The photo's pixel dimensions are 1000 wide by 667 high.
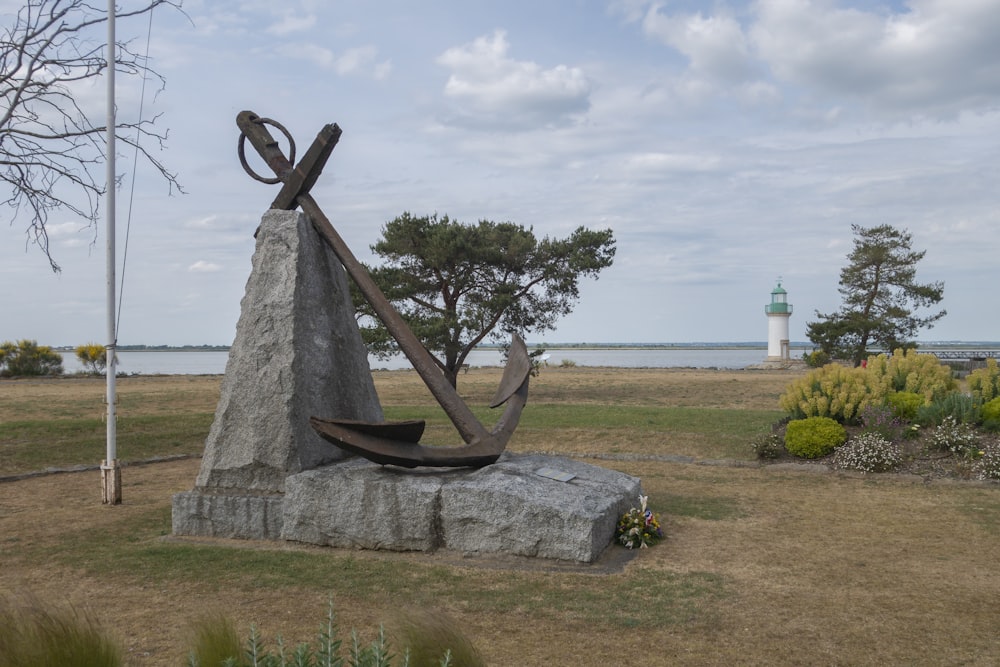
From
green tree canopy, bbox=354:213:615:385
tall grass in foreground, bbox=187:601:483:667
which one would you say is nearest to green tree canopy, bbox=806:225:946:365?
green tree canopy, bbox=354:213:615:385

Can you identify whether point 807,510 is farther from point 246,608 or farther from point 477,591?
point 246,608

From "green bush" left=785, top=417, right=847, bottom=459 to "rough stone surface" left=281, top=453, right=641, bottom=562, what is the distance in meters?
4.86

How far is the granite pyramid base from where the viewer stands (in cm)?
571

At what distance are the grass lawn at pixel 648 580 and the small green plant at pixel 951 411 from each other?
1925mm

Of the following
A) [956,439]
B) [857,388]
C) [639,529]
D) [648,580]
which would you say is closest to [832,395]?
[857,388]

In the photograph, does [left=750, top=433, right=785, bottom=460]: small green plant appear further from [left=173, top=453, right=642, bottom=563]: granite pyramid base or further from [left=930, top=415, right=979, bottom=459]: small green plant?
[left=173, top=453, right=642, bottom=563]: granite pyramid base

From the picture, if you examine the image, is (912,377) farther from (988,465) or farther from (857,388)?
(988,465)

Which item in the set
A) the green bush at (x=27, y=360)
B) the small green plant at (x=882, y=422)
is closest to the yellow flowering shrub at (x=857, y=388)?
the small green plant at (x=882, y=422)

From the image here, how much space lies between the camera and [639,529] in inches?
242

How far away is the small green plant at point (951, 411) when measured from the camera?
10.3m

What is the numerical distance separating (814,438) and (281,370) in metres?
7.16

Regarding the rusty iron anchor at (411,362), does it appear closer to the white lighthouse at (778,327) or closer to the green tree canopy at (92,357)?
the green tree canopy at (92,357)

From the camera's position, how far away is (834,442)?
33.4 feet

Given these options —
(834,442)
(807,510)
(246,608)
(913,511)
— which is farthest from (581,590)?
(834,442)
